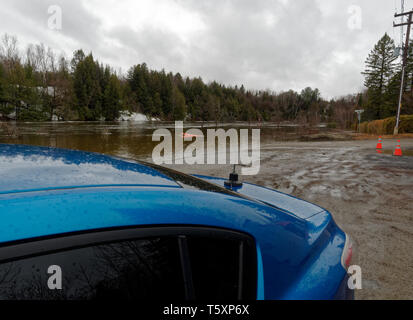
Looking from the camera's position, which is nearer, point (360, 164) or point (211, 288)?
point (211, 288)

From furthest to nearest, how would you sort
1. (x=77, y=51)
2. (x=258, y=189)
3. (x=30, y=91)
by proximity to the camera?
(x=77, y=51), (x=30, y=91), (x=258, y=189)

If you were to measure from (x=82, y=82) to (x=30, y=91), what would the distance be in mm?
20038

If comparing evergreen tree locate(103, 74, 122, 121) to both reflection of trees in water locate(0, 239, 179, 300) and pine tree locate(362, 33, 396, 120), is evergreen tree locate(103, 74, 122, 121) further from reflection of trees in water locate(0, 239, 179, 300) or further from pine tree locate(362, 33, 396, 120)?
reflection of trees in water locate(0, 239, 179, 300)

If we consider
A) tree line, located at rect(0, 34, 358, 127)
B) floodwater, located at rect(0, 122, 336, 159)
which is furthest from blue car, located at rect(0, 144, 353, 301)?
tree line, located at rect(0, 34, 358, 127)

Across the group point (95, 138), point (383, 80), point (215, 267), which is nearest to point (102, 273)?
point (215, 267)

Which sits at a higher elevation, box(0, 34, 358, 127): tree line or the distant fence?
box(0, 34, 358, 127): tree line

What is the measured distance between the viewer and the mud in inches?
Answer: 105

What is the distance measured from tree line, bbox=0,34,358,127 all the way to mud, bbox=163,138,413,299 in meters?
60.0

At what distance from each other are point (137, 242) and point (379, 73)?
203 feet

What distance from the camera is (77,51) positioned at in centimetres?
8875

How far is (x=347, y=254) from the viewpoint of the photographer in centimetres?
156

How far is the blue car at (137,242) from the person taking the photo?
0.72 meters
